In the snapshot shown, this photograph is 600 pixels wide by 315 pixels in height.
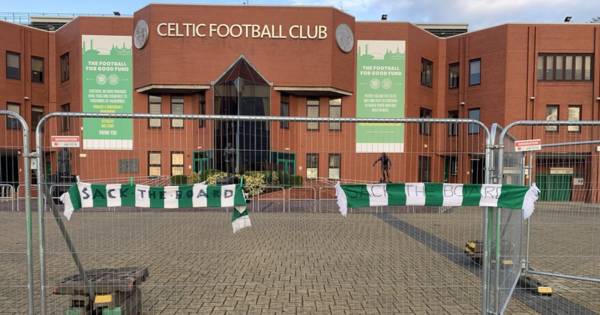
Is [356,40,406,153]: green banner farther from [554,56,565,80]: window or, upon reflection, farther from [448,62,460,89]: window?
[554,56,565,80]: window

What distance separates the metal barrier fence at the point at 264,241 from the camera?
520cm

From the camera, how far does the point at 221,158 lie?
547 centimetres

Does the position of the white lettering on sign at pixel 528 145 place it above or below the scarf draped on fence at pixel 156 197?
above

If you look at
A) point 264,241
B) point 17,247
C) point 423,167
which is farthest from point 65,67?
point 423,167

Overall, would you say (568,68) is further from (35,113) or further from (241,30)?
(35,113)

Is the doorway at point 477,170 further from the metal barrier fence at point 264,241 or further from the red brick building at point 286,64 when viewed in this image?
the red brick building at point 286,64

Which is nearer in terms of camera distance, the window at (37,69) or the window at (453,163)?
the window at (453,163)

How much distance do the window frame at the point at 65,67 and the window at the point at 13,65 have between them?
243 cm

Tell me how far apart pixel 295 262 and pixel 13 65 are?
28.0 m

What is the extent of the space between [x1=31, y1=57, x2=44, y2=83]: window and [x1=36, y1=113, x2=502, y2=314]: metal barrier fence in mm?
22901

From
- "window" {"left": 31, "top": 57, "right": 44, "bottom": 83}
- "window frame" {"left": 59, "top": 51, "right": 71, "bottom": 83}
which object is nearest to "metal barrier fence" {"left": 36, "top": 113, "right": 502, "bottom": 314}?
"window frame" {"left": 59, "top": 51, "right": 71, "bottom": 83}

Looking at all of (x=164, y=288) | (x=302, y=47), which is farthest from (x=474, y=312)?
(x=302, y=47)

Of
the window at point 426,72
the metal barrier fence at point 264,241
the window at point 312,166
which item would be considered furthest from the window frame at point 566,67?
the window at point 312,166

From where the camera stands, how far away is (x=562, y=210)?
25.5 ft
